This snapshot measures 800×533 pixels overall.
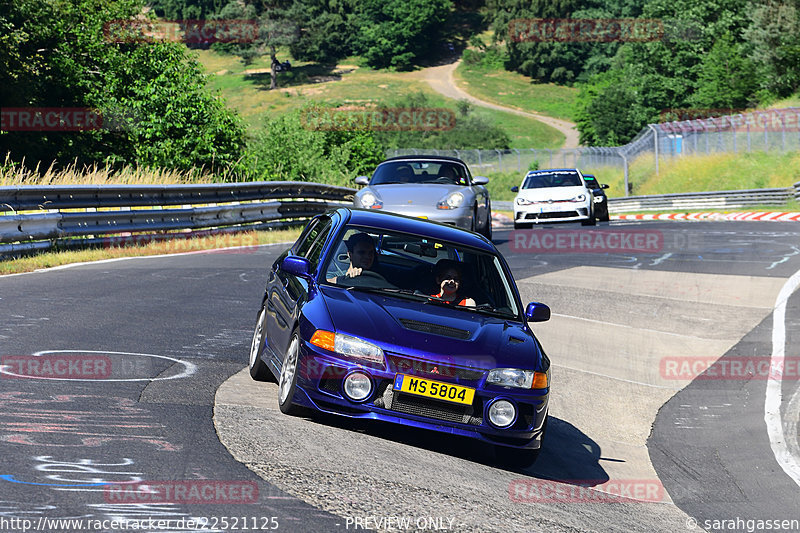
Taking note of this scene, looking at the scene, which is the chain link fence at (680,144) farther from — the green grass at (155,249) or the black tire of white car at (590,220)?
the green grass at (155,249)

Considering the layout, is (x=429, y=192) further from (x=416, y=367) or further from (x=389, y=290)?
(x=416, y=367)

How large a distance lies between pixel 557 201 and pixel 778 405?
638 inches

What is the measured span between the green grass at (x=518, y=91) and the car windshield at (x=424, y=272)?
373 feet

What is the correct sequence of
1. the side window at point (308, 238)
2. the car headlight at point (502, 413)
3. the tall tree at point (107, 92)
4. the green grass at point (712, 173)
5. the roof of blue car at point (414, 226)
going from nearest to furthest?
the car headlight at point (502, 413) → the roof of blue car at point (414, 226) → the side window at point (308, 238) → the tall tree at point (107, 92) → the green grass at point (712, 173)

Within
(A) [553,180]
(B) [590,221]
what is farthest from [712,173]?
(A) [553,180]

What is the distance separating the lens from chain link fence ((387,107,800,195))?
1834 inches

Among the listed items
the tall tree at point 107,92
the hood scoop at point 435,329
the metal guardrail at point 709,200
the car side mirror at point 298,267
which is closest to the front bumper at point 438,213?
the car side mirror at point 298,267

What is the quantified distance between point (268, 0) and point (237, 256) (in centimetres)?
12594

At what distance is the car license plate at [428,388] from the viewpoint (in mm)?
6273

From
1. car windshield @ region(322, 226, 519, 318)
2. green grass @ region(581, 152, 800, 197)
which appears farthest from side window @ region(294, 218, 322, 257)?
green grass @ region(581, 152, 800, 197)

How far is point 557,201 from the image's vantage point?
25.7 meters

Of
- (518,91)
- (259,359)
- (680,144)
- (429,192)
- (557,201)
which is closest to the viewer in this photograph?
(259,359)

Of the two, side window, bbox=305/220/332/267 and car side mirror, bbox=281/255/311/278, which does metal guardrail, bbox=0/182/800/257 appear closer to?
side window, bbox=305/220/332/267

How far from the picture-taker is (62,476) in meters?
4.89
